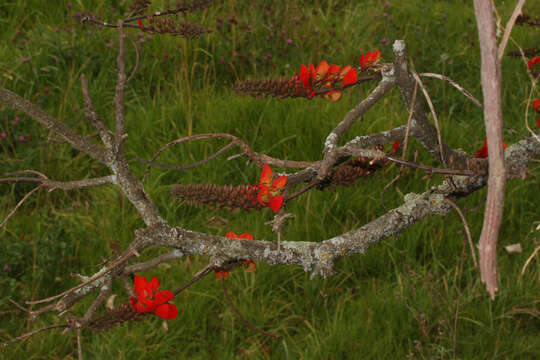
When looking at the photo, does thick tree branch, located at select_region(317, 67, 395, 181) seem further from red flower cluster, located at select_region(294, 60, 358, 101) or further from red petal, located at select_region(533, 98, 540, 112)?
red petal, located at select_region(533, 98, 540, 112)

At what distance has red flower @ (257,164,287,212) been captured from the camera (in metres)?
0.93

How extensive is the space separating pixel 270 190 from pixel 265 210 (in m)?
1.96

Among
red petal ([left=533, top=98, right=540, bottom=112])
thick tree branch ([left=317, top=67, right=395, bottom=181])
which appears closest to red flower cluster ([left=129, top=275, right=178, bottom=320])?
thick tree branch ([left=317, top=67, right=395, bottom=181])

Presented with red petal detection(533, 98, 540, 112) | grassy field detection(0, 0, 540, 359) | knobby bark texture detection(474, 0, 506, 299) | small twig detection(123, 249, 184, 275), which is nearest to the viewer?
knobby bark texture detection(474, 0, 506, 299)

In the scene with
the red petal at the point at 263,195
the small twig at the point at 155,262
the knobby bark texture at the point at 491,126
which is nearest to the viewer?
the knobby bark texture at the point at 491,126

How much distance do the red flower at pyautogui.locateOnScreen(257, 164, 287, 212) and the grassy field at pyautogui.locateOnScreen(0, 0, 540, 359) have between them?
102 centimetres

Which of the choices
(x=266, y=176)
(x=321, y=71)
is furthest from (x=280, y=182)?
(x=321, y=71)

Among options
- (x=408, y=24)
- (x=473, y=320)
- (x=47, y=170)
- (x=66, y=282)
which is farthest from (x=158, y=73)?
(x=473, y=320)

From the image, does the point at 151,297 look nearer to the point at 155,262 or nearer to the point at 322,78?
the point at 155,262

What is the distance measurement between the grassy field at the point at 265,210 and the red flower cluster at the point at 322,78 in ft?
3.06

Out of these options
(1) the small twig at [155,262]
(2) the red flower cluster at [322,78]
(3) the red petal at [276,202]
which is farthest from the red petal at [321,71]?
(1) the small twig at [155,262]

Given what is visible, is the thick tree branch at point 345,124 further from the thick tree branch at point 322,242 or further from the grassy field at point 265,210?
the grassy field at point 265,210

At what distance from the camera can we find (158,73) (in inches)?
148

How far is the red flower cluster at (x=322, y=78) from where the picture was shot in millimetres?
1001
